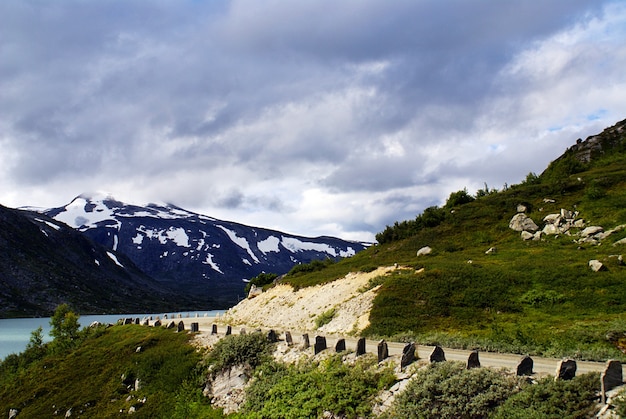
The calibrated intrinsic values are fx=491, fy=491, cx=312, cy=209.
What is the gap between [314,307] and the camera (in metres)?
52.9

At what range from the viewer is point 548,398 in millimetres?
14945

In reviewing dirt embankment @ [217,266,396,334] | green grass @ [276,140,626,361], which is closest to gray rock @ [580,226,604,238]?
green grass @ [276,140,626,361]

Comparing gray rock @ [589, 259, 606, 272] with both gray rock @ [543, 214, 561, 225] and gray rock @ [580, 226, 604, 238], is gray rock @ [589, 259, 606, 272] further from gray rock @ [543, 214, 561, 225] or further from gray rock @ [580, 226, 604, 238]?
gray rock @ [543, 214, 561, 225]

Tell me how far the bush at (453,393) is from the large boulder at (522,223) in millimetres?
48272

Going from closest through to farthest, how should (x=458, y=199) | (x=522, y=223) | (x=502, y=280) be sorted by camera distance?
1. (x=502, y=280)
2. (x=522, y=223)
3. (x=458, y=199)

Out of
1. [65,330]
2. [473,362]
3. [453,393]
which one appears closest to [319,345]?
[473,362]

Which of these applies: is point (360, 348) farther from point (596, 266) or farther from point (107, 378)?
point (596, 266)

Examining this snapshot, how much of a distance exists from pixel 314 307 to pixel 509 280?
2026 cm

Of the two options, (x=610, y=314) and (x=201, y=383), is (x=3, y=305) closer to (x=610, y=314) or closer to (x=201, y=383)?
(x=201, y=383)

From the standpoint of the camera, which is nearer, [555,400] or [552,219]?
[555,400]

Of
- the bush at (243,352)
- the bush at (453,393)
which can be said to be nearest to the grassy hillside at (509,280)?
the bush at (453,393)

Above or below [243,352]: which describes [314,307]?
above

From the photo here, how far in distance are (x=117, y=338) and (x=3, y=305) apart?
18011 cm

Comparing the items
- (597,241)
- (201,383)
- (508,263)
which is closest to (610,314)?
(508,263)
